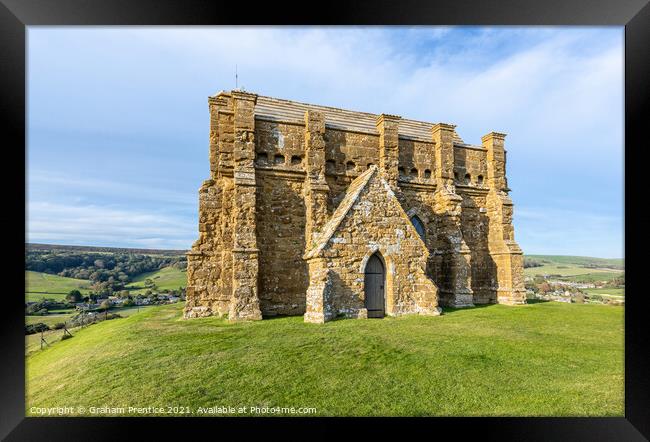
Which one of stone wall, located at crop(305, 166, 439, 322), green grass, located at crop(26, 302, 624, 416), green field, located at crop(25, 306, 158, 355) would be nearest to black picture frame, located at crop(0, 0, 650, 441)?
green grass, located at crop(26, 302, 624, 416)

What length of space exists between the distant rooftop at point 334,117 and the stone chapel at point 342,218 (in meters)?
0.08

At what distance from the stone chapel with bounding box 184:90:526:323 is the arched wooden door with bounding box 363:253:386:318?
1.6 inches

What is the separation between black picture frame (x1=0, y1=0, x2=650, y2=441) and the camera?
489 cm

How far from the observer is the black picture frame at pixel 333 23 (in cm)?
489

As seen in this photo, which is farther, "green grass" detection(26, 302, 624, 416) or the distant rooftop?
the distant rooftop

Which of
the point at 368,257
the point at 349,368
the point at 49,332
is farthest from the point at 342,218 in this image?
the point at 49,332

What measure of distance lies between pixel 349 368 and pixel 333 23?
6371mm

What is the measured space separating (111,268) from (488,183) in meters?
19.4

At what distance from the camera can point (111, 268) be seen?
44.9ft

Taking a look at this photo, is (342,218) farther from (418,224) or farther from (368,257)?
(418,224)

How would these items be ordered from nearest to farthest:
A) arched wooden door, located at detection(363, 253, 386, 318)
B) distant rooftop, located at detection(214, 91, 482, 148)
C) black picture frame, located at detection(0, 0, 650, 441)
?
black picture frame, located at detection(0, 0, 650, 441) < arched wooden door, located at detection(363, 253, 386, 318) < distant rooftop, located at detection(214, 91, 482, 148)

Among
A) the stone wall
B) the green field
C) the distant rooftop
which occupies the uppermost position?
the distant rooftop

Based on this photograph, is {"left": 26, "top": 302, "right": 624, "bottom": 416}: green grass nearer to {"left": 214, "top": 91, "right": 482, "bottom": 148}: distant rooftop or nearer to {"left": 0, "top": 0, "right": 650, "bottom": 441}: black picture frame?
{"left": 0, "top": 0, "right": 650, "bottom": 441}: black picture frame

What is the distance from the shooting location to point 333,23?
5.27 meters
